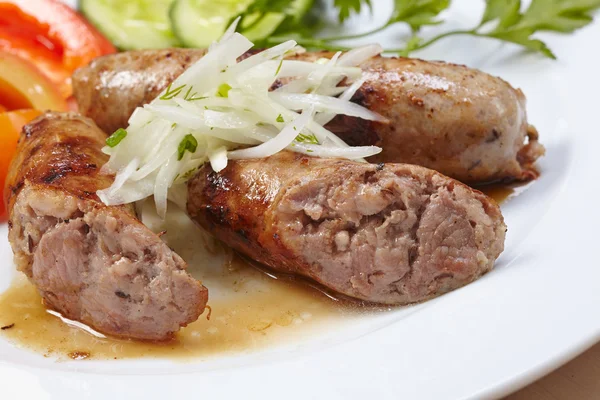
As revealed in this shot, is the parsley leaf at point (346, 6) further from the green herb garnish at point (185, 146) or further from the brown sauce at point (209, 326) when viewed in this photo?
the brown sauce at point (209, 326)

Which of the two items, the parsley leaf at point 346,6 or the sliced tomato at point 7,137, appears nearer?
the sliced tomato at point 7,137

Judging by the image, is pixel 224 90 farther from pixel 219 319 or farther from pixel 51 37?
pixel 51 37

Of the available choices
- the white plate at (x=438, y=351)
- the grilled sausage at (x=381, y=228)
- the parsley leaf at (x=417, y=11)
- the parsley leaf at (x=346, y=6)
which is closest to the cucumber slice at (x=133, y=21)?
the parsley leaf at (x=346, y=6)

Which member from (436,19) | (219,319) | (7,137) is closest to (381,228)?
(219,319)

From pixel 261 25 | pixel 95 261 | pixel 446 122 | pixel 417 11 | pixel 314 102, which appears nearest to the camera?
pixel 95 261

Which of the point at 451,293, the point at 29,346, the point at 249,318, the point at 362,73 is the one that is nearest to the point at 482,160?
the point at 362,73

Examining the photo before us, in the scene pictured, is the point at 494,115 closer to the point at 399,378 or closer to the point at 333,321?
the point at 333,321

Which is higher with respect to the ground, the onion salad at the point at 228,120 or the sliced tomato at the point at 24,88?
the onion salad at the point at 228,120
